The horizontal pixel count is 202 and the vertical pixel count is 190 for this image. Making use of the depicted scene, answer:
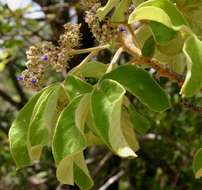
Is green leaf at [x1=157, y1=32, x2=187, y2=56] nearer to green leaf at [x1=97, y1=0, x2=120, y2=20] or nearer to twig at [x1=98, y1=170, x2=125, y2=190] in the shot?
green leaf at [x1=97, y1=0, x2=120, y2=20]

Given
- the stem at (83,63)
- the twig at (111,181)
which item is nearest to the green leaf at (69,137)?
the stem at (83,63)

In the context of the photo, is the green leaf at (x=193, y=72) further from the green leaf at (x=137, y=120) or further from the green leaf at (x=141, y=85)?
the green leaf at (x=137, y=120)

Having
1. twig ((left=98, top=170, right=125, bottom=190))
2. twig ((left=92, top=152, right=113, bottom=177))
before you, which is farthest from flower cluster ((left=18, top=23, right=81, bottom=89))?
twig ((left=92, top=152, right=113, bottom=177))

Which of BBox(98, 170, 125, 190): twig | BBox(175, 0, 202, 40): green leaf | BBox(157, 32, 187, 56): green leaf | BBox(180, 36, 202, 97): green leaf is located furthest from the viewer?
BBox(98, 170, 125, 190): twig

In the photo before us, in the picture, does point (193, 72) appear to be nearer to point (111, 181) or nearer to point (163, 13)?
point (163, 13)

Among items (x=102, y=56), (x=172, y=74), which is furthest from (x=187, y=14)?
(x=102, y=56)

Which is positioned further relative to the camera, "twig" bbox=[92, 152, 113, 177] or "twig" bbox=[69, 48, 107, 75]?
"twig" bbox=[92, 152, 113, 177]

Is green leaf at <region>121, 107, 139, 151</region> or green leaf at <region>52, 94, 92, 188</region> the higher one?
green leaf at <region>52, 94, 92, 188</region>

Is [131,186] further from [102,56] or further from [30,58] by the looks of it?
[30,58]
